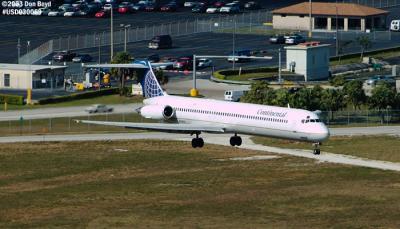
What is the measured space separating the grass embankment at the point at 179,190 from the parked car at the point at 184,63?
2189 inches

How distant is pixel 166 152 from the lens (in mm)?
134000

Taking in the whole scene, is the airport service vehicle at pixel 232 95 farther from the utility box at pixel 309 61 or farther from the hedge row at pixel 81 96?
the utility box at pixel 309 61

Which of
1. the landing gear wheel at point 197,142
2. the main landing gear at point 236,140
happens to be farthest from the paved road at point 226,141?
the landing gear wheel at point 197,142

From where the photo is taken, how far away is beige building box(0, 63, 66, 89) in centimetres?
17950

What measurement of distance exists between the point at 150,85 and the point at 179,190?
22.0 metres

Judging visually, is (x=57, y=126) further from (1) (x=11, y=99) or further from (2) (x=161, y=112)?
(2) (x=161, y=112)

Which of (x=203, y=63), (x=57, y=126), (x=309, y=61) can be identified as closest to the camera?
(x=57, y=126)

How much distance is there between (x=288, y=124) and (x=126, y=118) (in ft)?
130

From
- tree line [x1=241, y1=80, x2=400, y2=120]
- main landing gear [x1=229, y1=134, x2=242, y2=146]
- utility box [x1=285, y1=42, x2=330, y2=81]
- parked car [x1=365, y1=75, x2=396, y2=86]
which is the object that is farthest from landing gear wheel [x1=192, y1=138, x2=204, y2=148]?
utility box [x1=285, y1=42, x2=330, y2=81]

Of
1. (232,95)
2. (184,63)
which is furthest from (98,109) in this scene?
(184,63)

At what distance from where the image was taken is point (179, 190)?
112 metres

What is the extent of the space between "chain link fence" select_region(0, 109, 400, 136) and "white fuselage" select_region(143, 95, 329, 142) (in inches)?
973

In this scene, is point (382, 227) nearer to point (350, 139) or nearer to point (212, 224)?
point (212, 224)

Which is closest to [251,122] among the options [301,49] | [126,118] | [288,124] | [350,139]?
[288,124]
